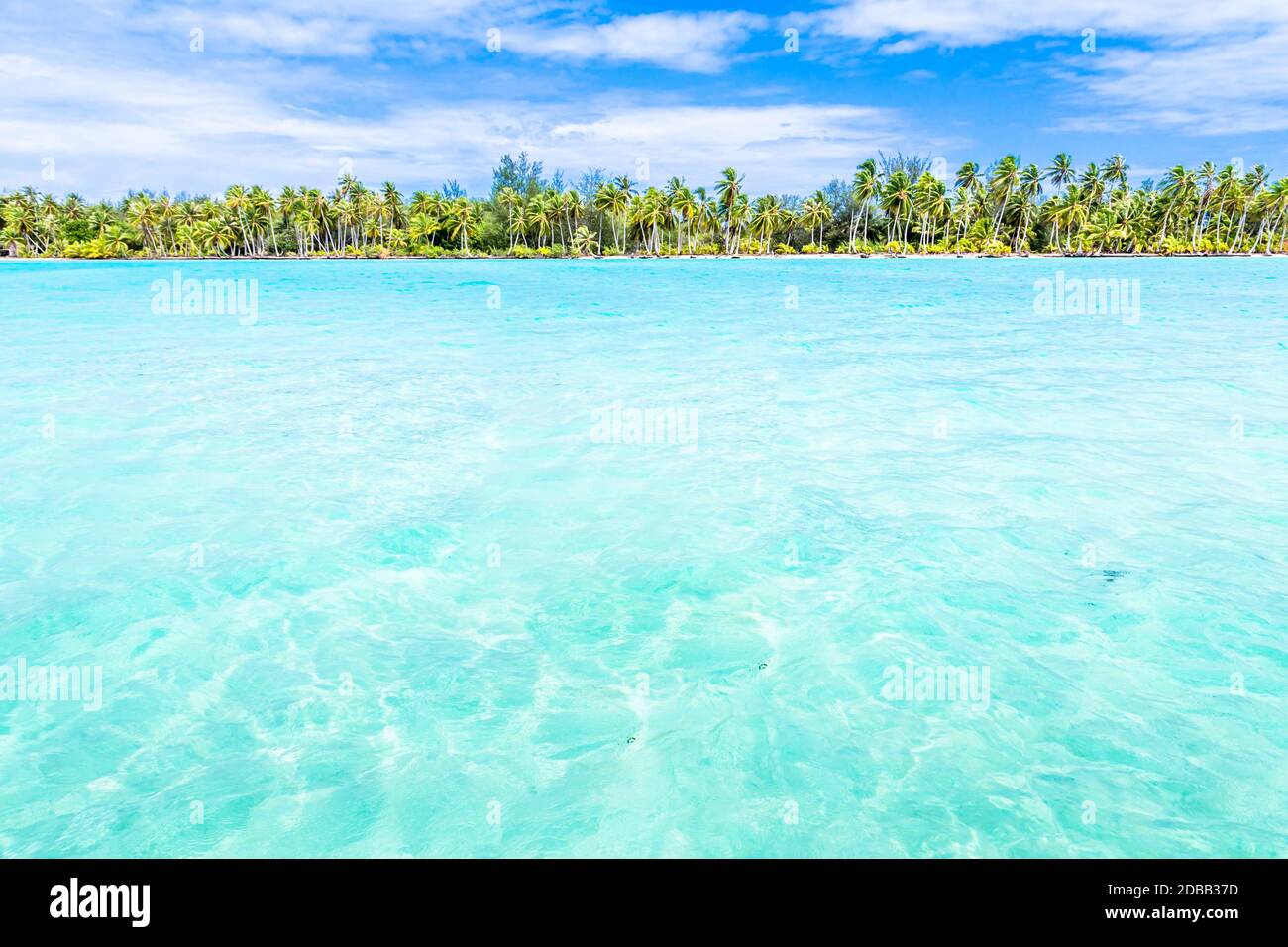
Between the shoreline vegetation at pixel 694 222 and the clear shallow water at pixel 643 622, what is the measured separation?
286 feet

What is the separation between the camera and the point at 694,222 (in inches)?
4085

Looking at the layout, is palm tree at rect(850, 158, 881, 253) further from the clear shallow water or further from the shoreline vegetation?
the clear shallow water

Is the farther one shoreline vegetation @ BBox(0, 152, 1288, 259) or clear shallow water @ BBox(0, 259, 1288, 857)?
shoreline vegetation @ BBox(0, 152, 1288, 259)

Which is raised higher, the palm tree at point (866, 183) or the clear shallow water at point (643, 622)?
the palm tree at point (866, 183)

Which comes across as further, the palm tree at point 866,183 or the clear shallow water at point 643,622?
the palm tree at point 866,183

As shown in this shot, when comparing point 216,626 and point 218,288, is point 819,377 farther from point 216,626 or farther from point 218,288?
point 218,288

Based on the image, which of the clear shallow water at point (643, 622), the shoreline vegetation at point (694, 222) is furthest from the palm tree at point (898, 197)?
the clear shallow water at point (643, 622)

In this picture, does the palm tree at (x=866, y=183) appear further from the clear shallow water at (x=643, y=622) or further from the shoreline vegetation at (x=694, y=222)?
the clear shallow water at (x=643, y=622)

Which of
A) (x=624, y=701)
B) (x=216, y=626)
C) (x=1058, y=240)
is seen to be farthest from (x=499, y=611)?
(x=1058, y=240)

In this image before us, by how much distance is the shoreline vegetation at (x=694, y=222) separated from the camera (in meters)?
91.2

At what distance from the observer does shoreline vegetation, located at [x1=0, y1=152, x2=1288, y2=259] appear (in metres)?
91.2

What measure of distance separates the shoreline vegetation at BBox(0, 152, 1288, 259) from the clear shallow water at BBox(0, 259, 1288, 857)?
87.1 meters

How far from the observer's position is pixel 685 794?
4.44 metres

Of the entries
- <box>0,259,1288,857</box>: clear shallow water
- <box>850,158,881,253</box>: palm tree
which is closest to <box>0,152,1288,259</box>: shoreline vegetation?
<box>850,158,881,253</box>: palm tree
